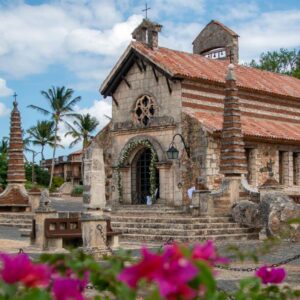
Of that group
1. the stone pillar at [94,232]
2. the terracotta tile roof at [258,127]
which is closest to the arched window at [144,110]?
the terracotta tile roof at [258,127]

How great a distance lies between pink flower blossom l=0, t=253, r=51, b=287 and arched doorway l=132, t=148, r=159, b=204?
2505 centimetres

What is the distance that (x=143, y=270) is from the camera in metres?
2.00

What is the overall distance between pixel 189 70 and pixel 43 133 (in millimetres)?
42636

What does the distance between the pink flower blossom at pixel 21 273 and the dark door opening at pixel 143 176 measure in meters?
25.0

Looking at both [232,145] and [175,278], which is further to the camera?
[232,145]

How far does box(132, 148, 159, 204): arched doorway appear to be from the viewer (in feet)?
89.7

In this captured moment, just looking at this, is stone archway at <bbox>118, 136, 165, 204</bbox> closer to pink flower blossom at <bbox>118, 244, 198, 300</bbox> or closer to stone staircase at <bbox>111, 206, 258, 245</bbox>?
stone staircase at <bbox>111, 206, 258, 245</bbox>

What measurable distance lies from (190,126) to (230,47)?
1053cm

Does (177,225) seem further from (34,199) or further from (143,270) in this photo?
(143,270)

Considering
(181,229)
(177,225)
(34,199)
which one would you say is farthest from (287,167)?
(34,199)

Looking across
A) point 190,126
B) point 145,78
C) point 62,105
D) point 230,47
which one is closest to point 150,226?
point 190,126

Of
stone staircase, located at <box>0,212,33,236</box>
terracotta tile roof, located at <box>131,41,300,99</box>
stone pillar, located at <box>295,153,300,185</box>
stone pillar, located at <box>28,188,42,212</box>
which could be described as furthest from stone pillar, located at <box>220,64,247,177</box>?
stone pillar, located at <box>28,188,42,212</box>

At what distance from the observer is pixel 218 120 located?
25.7m

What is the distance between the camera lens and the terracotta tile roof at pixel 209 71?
25828 millimetres
